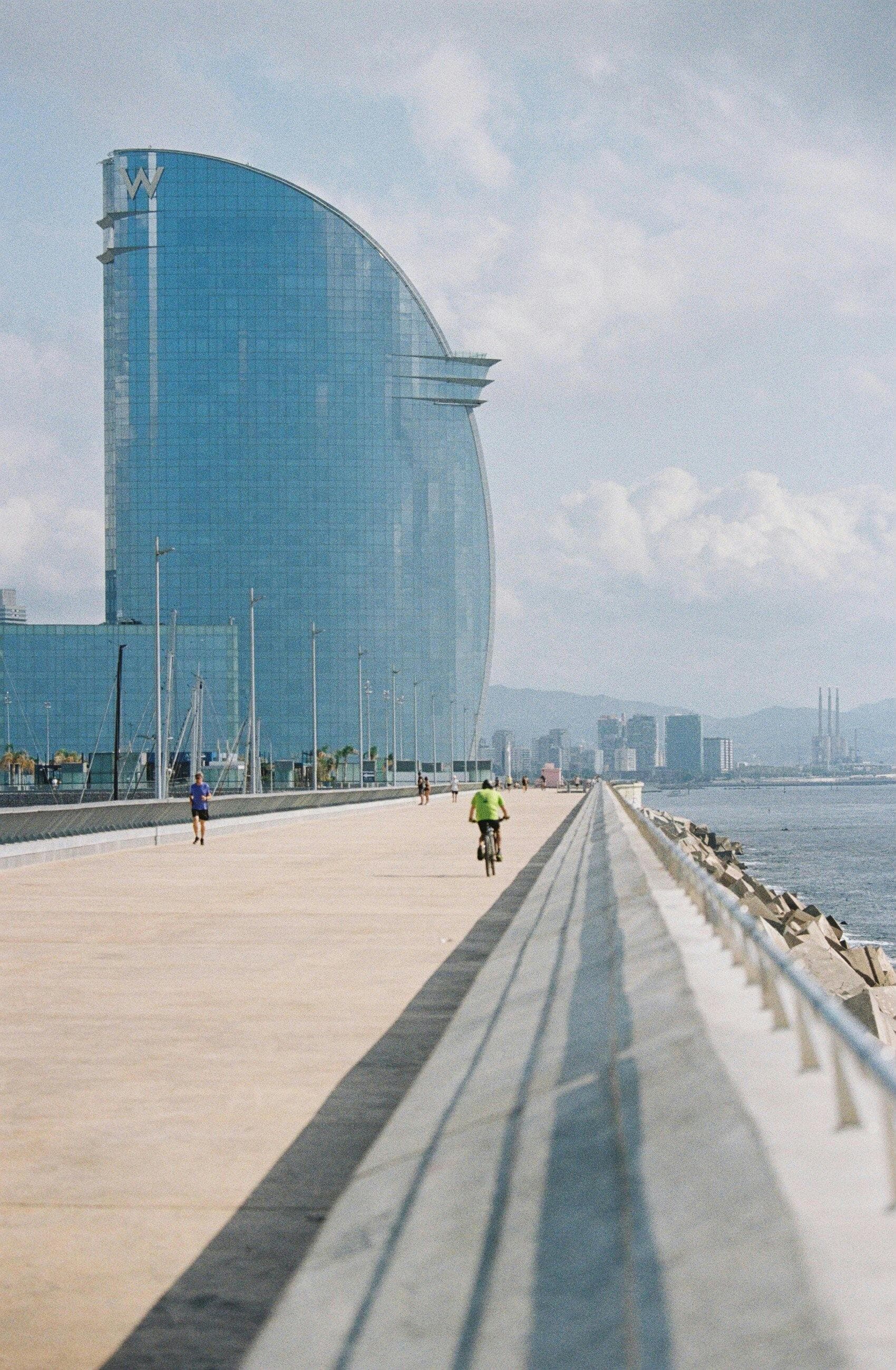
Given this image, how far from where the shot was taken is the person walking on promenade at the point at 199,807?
114 feet

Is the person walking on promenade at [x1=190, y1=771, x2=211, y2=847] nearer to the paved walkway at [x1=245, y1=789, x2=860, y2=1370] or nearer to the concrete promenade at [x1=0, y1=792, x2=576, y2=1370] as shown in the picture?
the concrete promenade at [x1=0, y1=792, x2=576, y2=1370]

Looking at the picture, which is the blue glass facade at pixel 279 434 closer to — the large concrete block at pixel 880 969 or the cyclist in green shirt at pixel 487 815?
the large concrete block at pixel 880 969

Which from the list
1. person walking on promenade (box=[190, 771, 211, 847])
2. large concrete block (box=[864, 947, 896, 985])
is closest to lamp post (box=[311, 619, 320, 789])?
person walking on promenade (box=[190, 771, 211, 847])

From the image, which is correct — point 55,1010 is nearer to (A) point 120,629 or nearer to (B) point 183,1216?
(B) point 183,1216

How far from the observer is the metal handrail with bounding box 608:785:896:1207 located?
3168mm

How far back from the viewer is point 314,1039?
9555 millimetres

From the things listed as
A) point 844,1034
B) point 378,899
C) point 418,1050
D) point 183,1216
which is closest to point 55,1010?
point 418,1050

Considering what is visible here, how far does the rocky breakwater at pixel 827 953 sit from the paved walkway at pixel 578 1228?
3.03 metres

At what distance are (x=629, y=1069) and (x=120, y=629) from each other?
154 metres

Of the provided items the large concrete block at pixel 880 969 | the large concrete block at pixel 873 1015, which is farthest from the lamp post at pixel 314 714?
the large concrete block at pixel 873 1015

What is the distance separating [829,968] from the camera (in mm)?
24016

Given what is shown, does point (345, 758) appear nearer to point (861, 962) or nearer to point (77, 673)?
point (77, 673)

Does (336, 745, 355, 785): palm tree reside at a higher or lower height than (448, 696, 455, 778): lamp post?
lower

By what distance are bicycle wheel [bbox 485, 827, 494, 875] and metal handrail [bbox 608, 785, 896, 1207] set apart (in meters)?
15.4
